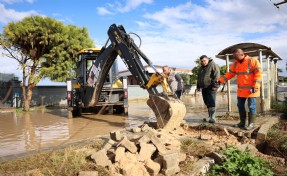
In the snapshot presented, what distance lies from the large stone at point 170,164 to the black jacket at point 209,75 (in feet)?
12.4

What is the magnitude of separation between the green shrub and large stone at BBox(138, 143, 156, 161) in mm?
856

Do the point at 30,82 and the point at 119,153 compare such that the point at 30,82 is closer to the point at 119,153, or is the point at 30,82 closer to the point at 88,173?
the point at 119,153

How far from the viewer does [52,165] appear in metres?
3.60

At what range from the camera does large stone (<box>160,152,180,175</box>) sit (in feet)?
11.4

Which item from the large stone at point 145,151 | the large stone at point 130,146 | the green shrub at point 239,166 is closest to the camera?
the green shrub at point 239,166

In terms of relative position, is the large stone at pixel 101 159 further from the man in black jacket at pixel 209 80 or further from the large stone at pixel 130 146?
the man in black jacket at pixel 209 80

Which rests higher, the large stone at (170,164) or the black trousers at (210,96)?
the black trousers at (210,96)

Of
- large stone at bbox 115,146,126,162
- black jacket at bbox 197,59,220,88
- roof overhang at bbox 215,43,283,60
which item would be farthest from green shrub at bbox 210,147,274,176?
roof overhang at bbox 215,43,283,60

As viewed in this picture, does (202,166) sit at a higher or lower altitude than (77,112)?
lower

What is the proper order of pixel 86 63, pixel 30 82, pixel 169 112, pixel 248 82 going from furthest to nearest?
1. pixel 30 82
2. pixel 86 63
3. pixel 248 82
4. pixel 169 112

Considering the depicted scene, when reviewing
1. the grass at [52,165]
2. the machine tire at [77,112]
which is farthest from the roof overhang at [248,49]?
the grass at [52,165]

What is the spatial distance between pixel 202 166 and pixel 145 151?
0.79m

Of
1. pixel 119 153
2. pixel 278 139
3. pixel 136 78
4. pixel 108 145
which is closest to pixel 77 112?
pixel 136 78

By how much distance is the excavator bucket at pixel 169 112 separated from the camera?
5852 mm
